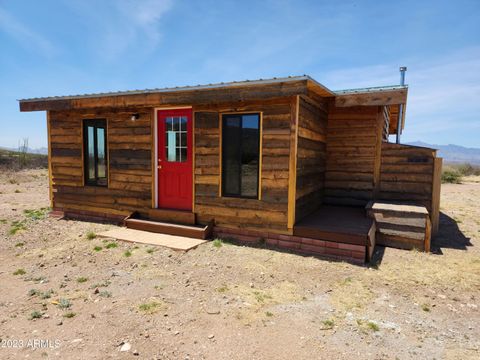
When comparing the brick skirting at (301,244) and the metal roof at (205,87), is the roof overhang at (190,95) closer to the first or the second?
the metal roof at (205,87)

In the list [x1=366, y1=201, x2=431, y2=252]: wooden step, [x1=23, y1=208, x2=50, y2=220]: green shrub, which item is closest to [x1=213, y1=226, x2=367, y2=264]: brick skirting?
[x1=366, y1=201, x2=431, y2=252]: wooden step

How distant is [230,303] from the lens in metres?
3.70

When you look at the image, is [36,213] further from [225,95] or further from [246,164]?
[225,95]

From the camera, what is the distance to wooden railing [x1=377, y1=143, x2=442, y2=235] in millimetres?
6551

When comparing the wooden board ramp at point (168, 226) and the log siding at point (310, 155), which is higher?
the log siding at point (310, 155)

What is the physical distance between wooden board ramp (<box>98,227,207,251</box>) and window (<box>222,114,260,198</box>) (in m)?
1.14

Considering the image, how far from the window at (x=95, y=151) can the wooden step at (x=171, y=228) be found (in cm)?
151

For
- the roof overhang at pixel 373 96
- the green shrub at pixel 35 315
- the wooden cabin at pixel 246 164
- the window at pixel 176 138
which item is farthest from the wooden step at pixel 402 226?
the green shrub at pixel 35 315

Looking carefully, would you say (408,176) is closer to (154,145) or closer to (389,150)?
(389,150)

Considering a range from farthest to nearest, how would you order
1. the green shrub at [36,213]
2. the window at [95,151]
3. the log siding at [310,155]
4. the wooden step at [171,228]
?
the green shrub at [36,213] → the window at [95,151] → the wooden step at [171,228] → the log siding at [310,155]

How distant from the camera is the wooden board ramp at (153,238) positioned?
5672 millimetres

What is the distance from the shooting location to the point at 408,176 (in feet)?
22.5

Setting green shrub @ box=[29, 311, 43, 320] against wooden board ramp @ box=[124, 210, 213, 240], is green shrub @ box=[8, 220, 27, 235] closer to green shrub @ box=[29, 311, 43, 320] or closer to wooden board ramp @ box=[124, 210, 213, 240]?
wooden board ramp @ box=[124, 210, 213, 240]

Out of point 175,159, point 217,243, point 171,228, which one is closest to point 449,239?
point 217,243
